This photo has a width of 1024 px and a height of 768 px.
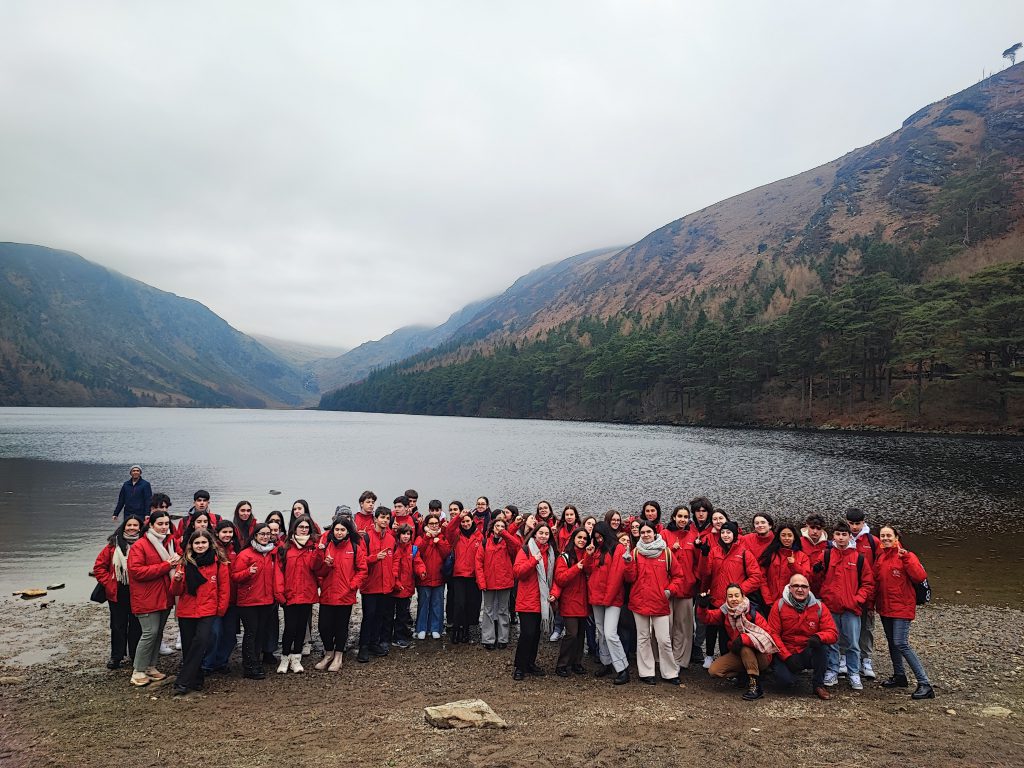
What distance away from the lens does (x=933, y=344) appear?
58312 mm

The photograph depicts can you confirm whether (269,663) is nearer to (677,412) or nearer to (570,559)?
(570,559)

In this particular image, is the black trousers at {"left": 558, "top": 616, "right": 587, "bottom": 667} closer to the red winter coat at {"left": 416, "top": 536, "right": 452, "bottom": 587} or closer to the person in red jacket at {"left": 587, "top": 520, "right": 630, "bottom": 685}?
the person in red jacket at {"left": 587, "top": 520, "right": 630, "bottom": 685}

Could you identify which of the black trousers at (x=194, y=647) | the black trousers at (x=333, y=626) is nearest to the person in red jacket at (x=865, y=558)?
the black trousers at (x=333, y=626)

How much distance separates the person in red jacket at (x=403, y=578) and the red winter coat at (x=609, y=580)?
2.94 m

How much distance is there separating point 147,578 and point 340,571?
252 cm

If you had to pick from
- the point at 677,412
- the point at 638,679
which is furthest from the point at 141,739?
the point at 677,412

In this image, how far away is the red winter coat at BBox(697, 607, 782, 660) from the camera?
26.1 ft

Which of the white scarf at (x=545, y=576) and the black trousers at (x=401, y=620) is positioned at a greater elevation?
the white scarf at (x=545, y=576)

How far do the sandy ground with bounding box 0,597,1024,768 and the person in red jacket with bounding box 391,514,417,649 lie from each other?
0.70m

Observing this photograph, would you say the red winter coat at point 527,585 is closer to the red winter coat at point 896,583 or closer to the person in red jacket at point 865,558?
the person in red jacket at point 865,558

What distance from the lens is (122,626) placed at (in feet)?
28.9

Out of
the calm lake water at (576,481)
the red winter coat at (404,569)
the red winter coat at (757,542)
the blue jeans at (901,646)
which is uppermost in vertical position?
the red winter coat at (757,542)

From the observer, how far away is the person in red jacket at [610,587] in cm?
844

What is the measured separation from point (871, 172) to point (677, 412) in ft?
486
